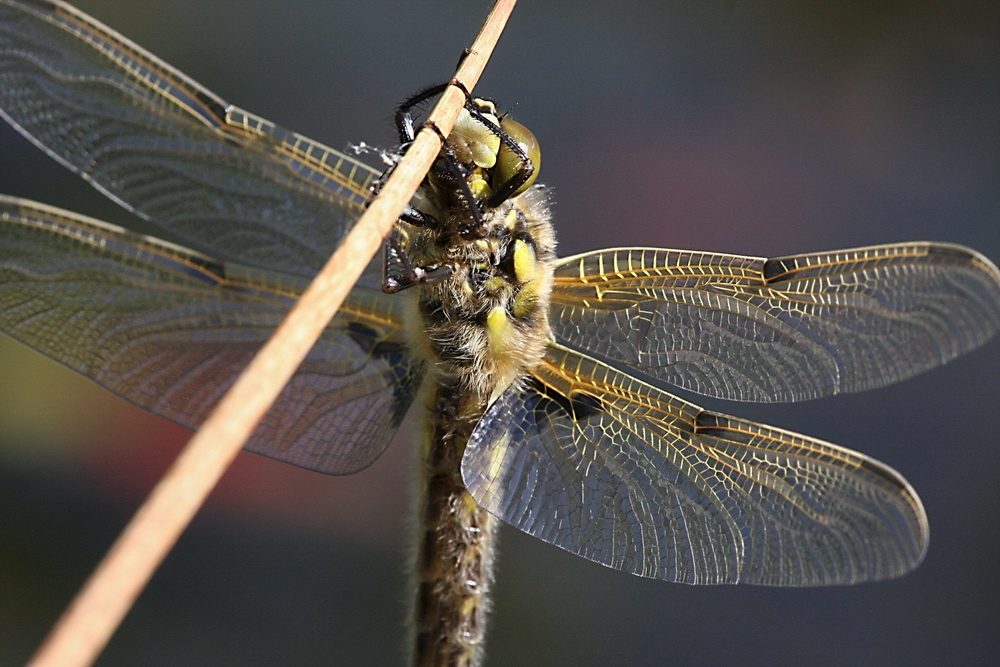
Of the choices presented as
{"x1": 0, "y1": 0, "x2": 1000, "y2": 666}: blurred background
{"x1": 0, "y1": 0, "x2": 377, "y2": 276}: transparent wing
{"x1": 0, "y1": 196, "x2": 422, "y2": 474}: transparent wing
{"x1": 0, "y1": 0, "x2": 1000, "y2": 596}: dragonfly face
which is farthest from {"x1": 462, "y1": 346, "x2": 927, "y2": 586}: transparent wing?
{"x1": 0, "y1": 0, "x2": 1000, "y2": 666}: blurred background

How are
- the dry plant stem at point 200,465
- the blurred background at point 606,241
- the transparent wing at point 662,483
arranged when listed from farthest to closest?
the blurred background at point 606,241 < the transparent wing at point 662,483 < the dry plant stem at point 200,465

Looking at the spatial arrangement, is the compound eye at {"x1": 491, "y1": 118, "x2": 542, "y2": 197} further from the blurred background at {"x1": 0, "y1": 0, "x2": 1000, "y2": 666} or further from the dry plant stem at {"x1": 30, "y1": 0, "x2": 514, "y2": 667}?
the blurred background at {"x1": 0, "y1": 0, "x2": 1000, "y2": 666}

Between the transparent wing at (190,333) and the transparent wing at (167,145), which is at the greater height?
the transparent wing at (167,145)

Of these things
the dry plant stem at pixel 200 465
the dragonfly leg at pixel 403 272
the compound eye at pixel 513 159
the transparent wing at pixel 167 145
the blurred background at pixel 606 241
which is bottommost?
the dry plant stem at pixel 200 465

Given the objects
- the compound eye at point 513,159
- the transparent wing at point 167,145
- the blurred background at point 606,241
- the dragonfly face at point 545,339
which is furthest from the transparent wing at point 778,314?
the blurred background at point 606,241

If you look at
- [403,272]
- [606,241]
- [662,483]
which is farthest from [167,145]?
[606,241]

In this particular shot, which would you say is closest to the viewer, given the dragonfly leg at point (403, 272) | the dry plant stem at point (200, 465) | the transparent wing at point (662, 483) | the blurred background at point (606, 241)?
the dry plant stem at point (200, 465)

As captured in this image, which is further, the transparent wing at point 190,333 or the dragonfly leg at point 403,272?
the transparent wing at point 190,333

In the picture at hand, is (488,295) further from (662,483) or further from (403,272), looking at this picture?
(662,483)

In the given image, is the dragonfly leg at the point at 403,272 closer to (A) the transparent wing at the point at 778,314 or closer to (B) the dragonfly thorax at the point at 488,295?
(B) the dragonfly thorax at the point at 488,295
